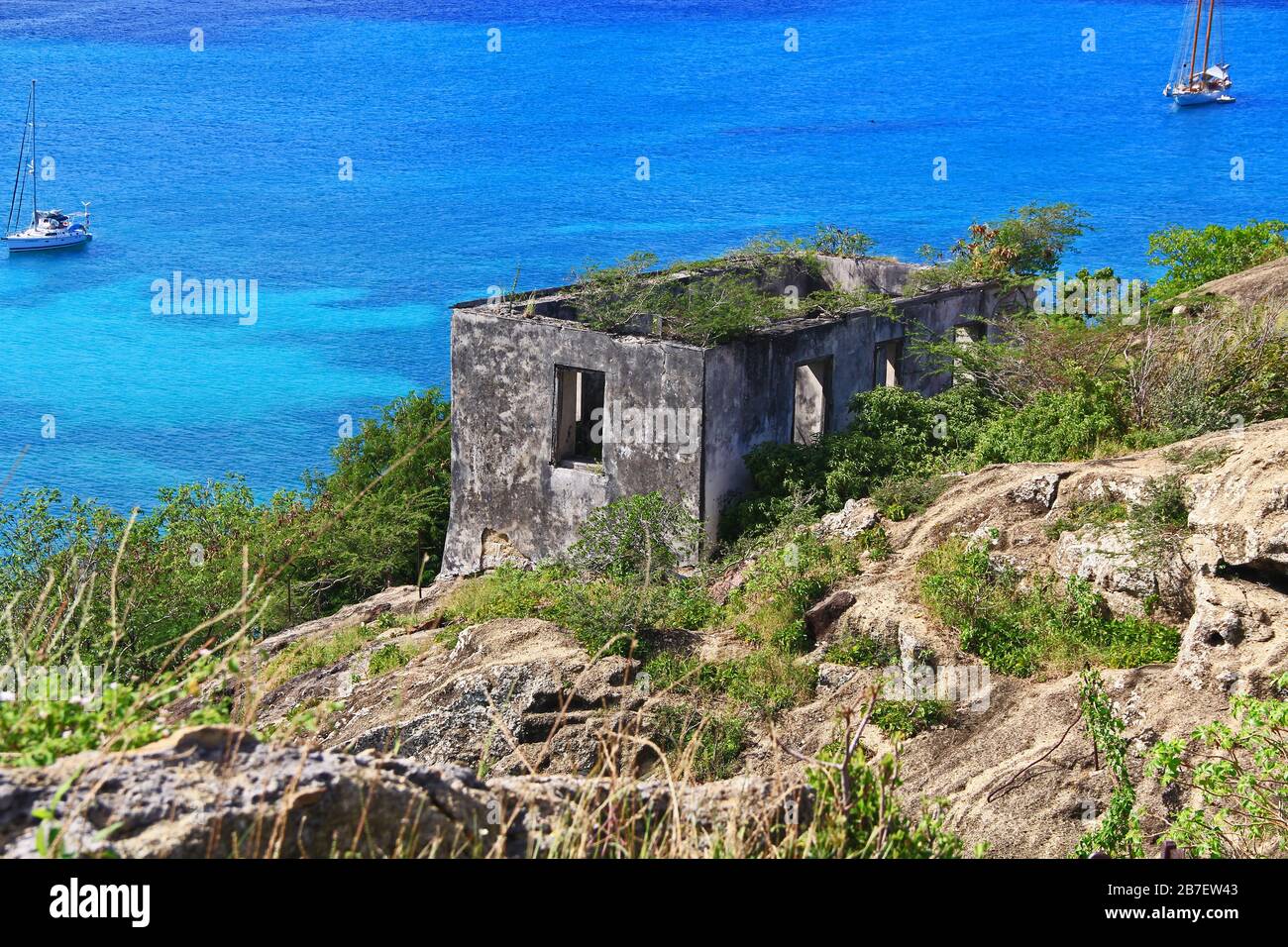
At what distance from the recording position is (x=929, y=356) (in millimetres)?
24875

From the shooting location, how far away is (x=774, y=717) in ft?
48.1

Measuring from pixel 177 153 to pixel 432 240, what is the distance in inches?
868

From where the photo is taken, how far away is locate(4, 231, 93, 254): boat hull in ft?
244

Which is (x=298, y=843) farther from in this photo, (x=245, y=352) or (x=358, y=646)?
(x=245, y=352)

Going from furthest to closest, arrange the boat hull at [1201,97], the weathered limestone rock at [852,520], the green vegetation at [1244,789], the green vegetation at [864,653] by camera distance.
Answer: the boat hull at [1201,97] < the weathered limestone rock at [852,520] < the green vegetation at [864,653] < the green vegetation at [1244,789]

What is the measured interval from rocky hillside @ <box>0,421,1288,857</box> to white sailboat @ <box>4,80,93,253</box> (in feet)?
202

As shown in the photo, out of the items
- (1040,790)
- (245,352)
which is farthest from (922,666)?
(245,352)

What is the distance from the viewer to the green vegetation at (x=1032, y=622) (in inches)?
546

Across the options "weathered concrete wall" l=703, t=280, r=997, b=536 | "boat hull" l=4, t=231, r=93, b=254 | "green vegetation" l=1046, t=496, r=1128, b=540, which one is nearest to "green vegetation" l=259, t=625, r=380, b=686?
"weathered concrete wall" l=703, t=280, r=997, b=536

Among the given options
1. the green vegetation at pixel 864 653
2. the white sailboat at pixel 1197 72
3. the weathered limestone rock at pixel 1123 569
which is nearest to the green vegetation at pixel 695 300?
the green vegetation at pixel 864 653

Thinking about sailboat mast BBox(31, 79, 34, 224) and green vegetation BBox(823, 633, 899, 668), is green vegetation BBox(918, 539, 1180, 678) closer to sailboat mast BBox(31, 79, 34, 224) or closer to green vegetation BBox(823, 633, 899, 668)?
green vegetation BBox(823, 633, 899, 668)

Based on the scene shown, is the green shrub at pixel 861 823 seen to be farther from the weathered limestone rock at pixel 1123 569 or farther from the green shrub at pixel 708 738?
the weathered limestone rock at pixel 1123 569

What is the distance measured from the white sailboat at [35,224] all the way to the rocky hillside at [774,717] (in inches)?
2427

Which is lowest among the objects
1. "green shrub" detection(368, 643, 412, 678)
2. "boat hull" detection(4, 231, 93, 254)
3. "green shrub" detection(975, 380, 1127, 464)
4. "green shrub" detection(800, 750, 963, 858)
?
"green shrub" detection(368, 643, 412, 678)
